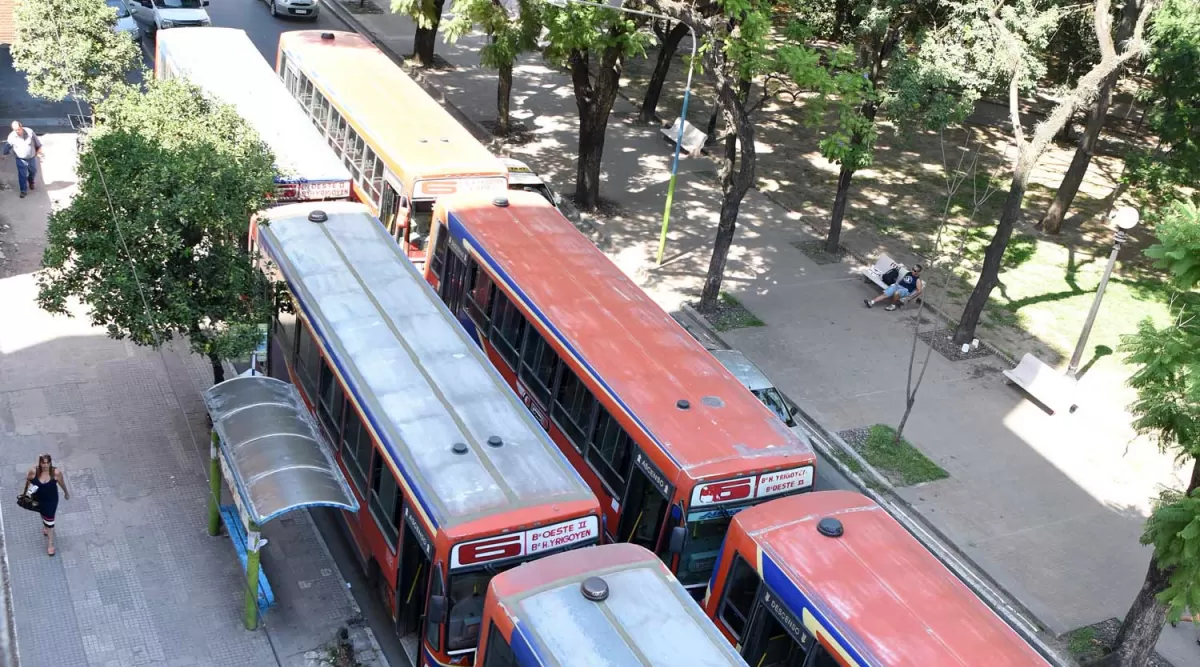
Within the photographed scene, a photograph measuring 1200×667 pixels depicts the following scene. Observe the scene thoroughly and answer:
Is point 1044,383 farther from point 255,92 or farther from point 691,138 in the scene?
point 255,92

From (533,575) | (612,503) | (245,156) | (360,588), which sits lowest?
(360,588)

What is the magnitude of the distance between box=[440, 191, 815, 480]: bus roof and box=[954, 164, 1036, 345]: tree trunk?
29.7 ft

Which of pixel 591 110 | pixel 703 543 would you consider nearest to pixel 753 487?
pixel 703 543

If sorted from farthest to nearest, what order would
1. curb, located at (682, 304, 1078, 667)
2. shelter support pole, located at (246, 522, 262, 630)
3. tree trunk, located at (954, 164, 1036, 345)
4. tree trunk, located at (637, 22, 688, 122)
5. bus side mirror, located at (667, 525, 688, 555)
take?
tree trunk, located at (637, 22, 688, 122)
tree trunk, located at (954, 164, 1036, 345)
curb, located at (682, 304, 1078, 667)
shelter support pole, located at (246, 522, 262, 630)
bus side mirror, located at (667, 525, 688, 555)

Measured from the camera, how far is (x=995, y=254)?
22.2 metres

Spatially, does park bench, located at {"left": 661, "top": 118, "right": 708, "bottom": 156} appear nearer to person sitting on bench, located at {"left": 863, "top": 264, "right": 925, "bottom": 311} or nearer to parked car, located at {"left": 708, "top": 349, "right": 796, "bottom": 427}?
person sitting on bench, located at {"left": 863, "top": 264, "right": 925, "bottom": 311}

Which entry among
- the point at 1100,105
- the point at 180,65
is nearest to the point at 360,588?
the point at 180,65

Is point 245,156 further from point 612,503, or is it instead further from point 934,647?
point 934,647

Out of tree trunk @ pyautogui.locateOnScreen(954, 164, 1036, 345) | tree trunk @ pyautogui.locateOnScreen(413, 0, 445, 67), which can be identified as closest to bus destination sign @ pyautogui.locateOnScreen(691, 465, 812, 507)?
tree trunk @ pyautogui.locateOnScreen(954, 164, 1036, 345)

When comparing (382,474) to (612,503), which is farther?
(612,503)

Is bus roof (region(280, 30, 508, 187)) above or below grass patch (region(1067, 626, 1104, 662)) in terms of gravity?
above

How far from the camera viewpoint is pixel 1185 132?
85.5ft

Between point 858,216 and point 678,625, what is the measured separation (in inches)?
811

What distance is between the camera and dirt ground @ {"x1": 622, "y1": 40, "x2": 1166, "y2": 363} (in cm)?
2489
